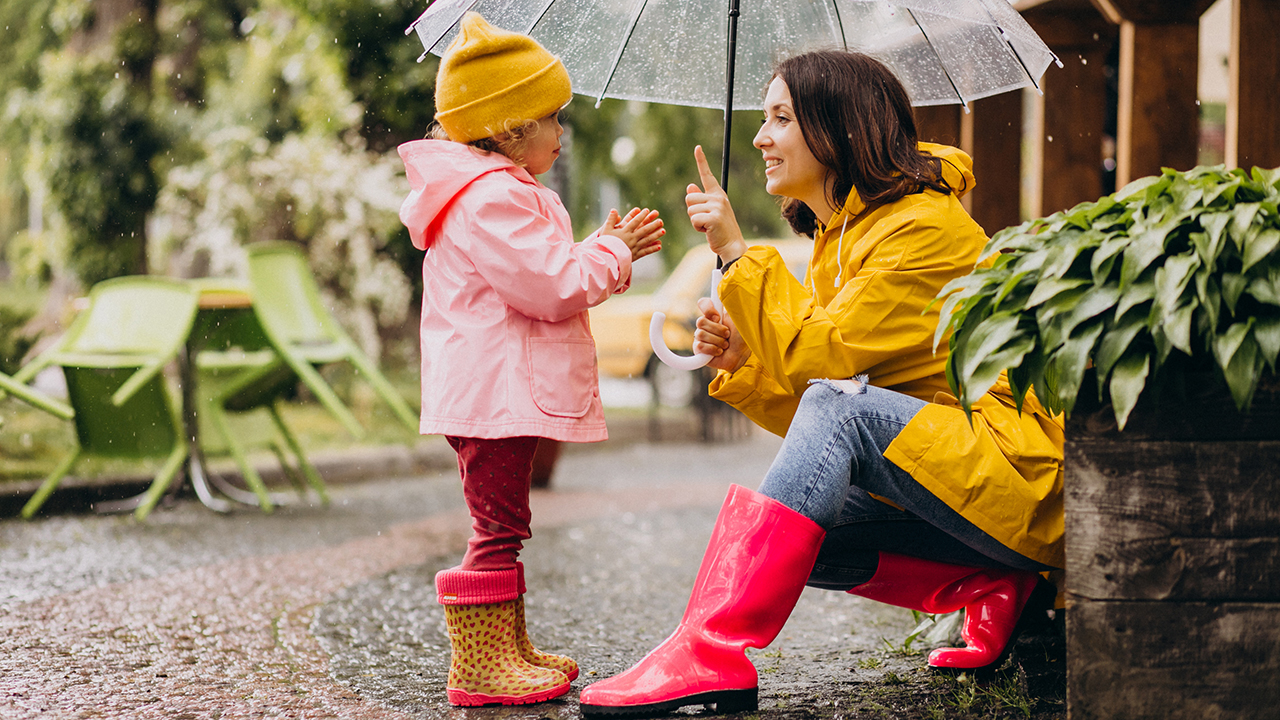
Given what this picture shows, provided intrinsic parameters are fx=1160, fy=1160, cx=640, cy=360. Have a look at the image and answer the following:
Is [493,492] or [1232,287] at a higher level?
[1232,287]

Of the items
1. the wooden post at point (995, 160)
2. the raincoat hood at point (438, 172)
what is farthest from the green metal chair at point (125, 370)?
the wooden post at point (995, 160)

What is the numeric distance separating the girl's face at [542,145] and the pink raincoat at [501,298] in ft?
0.28

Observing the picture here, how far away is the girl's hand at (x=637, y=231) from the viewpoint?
2.69m

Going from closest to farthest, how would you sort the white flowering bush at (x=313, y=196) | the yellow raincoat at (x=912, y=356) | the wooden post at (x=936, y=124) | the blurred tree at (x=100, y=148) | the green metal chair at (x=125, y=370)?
1. the yellow raincoat at (x=912, y=356)
2. the wooden post at (x=936, y=124)
3. the green metal chair at (x=125, y=370)
4. the blurred tree at (x=100, y=148)
5. the white flowering bush at (x=313, y=196)

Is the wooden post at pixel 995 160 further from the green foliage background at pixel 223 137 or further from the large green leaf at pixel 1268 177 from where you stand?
the green foliage background at pixel 223 137

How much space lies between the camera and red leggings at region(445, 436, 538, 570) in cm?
260

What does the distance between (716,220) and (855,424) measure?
54 centimetres

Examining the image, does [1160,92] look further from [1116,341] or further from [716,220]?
[1116,341]

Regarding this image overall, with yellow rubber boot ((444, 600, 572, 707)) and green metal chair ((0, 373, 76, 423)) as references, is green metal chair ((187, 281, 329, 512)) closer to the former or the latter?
green metal chair ((0, 373, 76, 423))

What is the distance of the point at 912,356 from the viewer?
2.50 metres

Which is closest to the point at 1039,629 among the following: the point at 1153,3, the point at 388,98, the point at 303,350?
the point at 1153,3

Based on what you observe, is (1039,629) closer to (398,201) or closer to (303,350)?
(303,350)

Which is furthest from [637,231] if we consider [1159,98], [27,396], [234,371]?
[234,371]

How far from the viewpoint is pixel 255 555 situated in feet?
15.6
